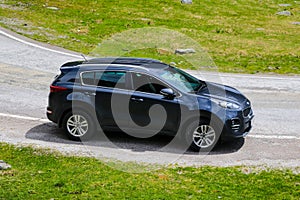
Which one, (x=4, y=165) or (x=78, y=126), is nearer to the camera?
(x=4, y=165)

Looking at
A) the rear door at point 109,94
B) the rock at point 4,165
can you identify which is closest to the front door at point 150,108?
the rear door at point 109,94

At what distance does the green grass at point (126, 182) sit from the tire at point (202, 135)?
113 centimetres

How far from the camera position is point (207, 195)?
9773 millimetres

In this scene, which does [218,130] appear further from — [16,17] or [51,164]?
[16,17]

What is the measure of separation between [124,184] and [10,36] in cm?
1556

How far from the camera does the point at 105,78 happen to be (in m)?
12.7

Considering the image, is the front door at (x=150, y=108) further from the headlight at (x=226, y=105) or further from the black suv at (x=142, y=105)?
the headlight at (x=226, y=105)

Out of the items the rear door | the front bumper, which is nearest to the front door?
the rear door

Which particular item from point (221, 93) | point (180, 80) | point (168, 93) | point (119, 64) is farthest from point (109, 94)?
point (221, 93)

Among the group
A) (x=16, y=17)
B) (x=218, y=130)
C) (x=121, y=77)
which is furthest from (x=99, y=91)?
(x=16, y=17)

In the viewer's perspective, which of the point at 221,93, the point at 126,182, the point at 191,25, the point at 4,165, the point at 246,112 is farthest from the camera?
the point at 191,25

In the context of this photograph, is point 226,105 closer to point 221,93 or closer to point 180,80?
point 221,93

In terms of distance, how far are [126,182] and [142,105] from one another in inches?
98.4

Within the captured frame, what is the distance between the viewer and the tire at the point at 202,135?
1219 centimetres
